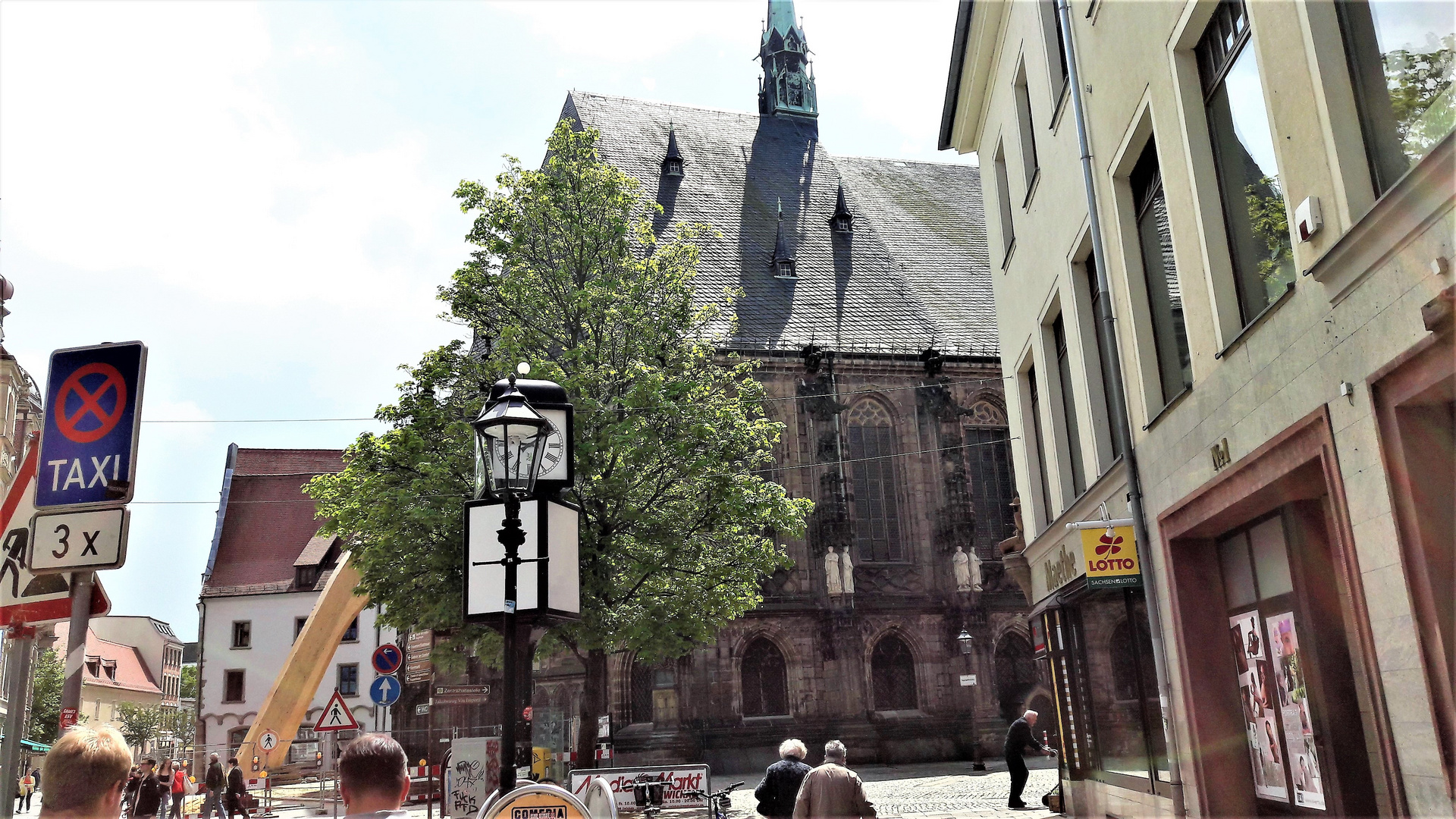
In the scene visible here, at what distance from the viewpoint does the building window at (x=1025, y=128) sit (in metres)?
15.1

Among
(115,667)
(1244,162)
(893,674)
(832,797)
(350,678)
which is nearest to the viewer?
(832,797)

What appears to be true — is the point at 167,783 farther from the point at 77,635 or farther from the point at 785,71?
the point at 785,71

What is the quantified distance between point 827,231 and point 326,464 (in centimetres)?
3149

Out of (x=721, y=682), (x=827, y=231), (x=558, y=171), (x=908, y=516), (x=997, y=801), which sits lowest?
(x=997, y=801)

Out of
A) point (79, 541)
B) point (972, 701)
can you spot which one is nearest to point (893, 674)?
point (972, 701)

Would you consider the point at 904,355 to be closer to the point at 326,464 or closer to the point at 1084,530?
the point at 1084,530

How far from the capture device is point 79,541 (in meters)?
4.39

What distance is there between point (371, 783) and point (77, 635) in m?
1.27

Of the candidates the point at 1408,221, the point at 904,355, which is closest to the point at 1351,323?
the point at 1408,221

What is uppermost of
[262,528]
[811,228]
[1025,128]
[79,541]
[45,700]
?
[811,228]

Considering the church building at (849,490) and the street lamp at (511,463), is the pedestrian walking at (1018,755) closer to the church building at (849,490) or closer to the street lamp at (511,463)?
the street lamp at (511,463)

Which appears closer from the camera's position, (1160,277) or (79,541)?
(79,541)

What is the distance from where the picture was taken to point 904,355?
37.7m

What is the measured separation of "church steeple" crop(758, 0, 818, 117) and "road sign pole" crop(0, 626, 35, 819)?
46.3 metres
